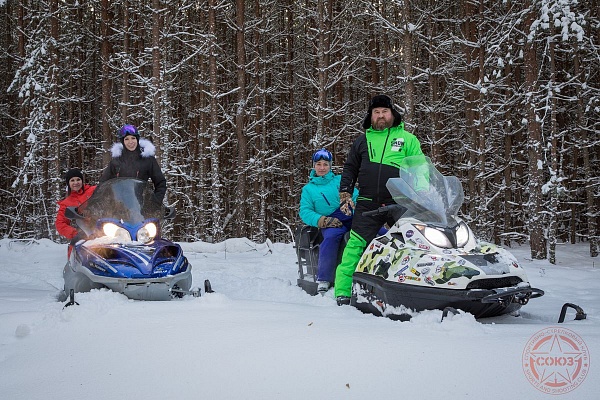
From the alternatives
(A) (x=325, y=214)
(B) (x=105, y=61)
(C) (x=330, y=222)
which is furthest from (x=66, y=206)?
(B) (x=105, y=61)

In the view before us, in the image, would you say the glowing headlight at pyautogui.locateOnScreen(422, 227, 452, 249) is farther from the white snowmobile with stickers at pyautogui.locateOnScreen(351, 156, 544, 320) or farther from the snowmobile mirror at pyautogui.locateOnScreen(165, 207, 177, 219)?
the snowmobile mirror at pyautogui.locateOnScreen(165, 207, 177, 219)

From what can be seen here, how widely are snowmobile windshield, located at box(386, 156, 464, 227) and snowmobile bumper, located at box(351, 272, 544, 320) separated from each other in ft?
2.10

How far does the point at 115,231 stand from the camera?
4.62 meters

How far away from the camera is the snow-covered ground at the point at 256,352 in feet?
7.25

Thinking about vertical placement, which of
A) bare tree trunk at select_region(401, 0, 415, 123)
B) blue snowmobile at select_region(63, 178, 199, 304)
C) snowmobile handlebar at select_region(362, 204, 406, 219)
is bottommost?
blue snowmobile at select_region(63, 178, 199, 304)

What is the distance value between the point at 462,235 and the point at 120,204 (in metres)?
3.47

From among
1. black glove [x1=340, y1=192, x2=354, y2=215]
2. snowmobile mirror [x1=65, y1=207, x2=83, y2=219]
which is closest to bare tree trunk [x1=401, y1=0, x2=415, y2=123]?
black glove [x1=340, y1=192, x2=354, y2=215]

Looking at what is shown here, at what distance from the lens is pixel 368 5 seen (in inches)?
446

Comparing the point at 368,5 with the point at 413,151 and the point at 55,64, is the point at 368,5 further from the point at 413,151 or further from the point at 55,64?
the point at 55,64

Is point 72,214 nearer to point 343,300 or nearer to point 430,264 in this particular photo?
point 343,300

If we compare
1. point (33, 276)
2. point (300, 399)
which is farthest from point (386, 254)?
point (33, 276)

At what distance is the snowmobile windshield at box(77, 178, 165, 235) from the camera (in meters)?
4.81

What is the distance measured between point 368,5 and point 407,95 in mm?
2520

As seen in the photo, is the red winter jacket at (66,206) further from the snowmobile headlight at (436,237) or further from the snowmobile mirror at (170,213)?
the snowmobile headlight at (436,237)
